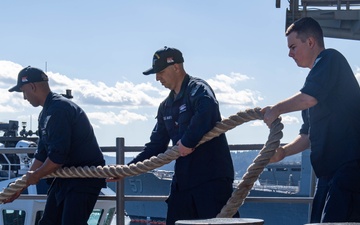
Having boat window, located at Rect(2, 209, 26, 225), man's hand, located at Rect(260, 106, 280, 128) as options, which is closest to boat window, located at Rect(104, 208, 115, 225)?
boat window, located at Rect(2, 209, 26, 225)

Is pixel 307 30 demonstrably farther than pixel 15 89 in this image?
No

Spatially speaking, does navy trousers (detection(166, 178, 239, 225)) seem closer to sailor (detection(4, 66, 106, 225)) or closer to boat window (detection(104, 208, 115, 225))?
sailor (detection(4, 66, 106, 225))

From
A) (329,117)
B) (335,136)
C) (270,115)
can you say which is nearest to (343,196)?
(335,136)

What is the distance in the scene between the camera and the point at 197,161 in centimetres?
503

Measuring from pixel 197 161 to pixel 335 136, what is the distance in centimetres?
124

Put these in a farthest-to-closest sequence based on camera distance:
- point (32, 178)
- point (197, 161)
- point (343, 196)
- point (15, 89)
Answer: point (15, 89), point (32, 178), point (197, 161), point (343, 196)

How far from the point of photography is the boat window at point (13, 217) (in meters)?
14.3

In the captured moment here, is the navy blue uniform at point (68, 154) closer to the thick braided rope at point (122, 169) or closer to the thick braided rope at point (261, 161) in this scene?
the thick braided rope at point (122, 169)

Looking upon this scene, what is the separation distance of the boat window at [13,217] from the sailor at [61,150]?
874 centimetres

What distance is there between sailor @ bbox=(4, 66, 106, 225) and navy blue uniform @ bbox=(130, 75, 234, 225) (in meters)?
0.82

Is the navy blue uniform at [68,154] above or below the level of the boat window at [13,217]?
above

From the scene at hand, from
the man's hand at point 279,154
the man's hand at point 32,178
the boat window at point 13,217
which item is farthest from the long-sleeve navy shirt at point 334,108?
the boat window at point 13,217

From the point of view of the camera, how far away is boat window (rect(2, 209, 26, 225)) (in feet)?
46.9

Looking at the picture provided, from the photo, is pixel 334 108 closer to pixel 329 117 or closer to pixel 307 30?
pixel 329 117
